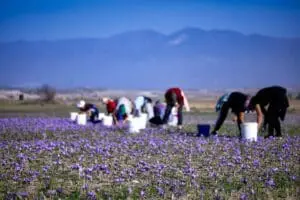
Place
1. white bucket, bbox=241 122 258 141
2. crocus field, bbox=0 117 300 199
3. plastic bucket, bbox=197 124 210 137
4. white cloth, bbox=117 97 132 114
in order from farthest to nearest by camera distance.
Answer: white cloth, bbox=117 97 132 114 < plastic bucket, bbox=197 124 210 137 < white bucket, bbox=241 122 258 141 < crocus field, bbox=0 117 300 199

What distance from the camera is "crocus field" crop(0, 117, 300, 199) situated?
9.09 metres

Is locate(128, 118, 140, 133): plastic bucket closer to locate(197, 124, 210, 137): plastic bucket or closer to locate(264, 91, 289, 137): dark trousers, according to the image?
locate(197, 124, 210, 137): plastic bucket

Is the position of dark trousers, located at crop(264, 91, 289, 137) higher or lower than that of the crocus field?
higher

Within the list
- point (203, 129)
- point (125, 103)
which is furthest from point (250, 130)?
point (125, 103)

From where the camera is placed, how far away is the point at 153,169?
11.2 m

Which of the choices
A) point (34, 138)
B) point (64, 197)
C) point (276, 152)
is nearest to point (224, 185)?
point (64, 197)

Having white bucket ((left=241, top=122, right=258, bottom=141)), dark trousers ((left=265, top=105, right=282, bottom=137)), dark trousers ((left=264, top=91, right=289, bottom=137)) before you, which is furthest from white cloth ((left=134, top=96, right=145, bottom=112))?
white bucket ((left=241, top=122, right=258, bottom=141))

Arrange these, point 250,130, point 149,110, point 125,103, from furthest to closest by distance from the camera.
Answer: point 149,110, point 125,103, point 250,130

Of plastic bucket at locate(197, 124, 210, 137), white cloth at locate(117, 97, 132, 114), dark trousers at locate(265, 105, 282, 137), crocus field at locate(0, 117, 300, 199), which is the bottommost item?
crocus field at locate(0, 117, 300, 199)

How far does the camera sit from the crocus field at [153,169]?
9094 millimetres

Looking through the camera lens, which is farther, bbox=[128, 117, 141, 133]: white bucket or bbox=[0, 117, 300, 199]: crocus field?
bbox=[128, 117, 141, 133]: white bucket

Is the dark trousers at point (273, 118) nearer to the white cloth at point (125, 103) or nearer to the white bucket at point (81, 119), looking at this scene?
the white cloth at point (125, 103)

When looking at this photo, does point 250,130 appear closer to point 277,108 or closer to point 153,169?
point 277,108

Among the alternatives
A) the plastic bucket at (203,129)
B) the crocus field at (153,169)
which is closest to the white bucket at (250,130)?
the crocus field at (153,169)
